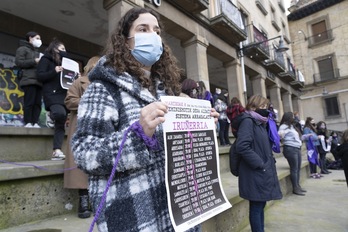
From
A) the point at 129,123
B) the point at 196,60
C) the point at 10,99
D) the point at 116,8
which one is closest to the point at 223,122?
the point at 196,60

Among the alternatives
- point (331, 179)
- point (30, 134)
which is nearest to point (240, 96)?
point (331, 179)

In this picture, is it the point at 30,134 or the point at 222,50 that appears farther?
the point at 222,50

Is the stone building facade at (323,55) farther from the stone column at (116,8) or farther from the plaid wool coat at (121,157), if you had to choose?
the plaid wool coat at (121,157)

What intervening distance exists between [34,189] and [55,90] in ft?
5.04

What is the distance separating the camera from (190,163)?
1.33 m

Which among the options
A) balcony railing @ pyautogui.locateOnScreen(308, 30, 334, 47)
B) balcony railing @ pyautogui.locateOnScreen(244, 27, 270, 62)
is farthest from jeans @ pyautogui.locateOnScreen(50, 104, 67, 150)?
balcony railing @ pyautogui.locateOnScreen(308, 30, 334, 47)

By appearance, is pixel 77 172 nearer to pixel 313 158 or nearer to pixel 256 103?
pixel 256 103

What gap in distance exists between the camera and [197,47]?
29.6 feet

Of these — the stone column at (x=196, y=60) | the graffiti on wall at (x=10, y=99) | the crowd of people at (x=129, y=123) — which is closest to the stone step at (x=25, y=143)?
the crowd of people at (x=129, y=123)

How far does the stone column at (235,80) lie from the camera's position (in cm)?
1130

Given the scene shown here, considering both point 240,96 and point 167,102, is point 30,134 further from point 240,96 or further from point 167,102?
point 240,96

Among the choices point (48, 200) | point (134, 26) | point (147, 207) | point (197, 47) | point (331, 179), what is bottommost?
point (331, 179)

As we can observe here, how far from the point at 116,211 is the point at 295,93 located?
22.7m

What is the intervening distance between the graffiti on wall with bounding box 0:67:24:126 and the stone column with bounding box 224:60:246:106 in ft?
26.7
